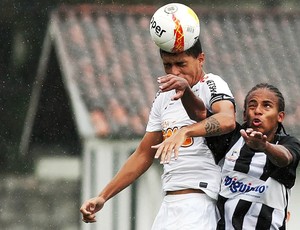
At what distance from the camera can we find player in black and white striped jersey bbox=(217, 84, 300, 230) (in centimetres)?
580

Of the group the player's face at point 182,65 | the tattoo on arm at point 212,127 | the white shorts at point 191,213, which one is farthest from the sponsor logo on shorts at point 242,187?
the player's face at point 182,65

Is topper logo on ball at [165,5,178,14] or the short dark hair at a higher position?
topper logo on ball at [165,5,178,14]

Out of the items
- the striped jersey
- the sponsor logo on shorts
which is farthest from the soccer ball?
the sponsor logo on shorts

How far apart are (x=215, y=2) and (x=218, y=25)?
0.80 ft

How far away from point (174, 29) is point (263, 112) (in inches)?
24.1

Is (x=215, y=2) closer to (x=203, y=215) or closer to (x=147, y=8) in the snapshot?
(x=147, y=8)

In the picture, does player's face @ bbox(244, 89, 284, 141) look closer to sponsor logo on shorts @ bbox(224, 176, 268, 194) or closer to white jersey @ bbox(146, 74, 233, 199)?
white jersey @ bbox(146, 74, 233, 199)

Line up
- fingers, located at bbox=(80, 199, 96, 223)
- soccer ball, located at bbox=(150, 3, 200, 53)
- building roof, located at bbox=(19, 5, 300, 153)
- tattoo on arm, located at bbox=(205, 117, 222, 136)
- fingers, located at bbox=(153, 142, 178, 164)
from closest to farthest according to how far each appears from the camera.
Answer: fingers, located at bbox=(153, 142, 178, 164)
tattoo on arm, located at bbox=(205, 117, 222, 136)
soccer ball, located at bbox=(150, 3, 200, 53)
fingers, located at bbox=(80, 199, 96, 223)
building roof, located at bbox=(19, 5, 300, 153)

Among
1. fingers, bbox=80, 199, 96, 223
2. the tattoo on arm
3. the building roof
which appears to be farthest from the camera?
the building roof

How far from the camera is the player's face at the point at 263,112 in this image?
5762 mm

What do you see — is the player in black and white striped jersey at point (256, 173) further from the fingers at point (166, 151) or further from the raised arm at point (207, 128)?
the fingers at point (166, 151)

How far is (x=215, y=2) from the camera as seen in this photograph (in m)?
11.8

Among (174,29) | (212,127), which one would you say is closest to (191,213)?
(212,127)

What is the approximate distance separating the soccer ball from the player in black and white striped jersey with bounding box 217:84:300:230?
444 mm
